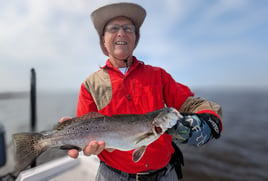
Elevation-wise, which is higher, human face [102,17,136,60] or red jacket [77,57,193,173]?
human face [102,17,136,60]

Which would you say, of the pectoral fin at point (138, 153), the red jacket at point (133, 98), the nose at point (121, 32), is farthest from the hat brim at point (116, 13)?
the pectoral fin at point (138, 153)

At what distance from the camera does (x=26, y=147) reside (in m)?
2.66

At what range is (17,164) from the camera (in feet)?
8.25

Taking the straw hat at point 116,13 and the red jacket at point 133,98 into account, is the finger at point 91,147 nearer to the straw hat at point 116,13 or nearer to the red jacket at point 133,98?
the red jacket at point 133,98

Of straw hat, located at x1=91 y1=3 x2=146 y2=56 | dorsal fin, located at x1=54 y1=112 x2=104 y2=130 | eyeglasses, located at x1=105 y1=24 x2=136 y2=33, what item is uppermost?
straw hat, located at x1=91 y1=3 x2=146 y2=56

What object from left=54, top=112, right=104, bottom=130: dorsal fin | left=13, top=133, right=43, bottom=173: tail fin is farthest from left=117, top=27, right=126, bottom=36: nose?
left=13, top=133, right=43, bottom=173: tail fin

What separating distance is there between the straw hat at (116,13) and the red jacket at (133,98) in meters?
0.97

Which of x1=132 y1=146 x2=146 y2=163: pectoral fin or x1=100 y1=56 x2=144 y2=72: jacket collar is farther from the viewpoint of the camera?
x1=100 y1=56 x2=144 y2=72: jacket collar

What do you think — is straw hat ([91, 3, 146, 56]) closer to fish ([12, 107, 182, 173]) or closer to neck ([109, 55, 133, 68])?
neck ([109, 55, 133, 68])

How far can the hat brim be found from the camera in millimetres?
3254

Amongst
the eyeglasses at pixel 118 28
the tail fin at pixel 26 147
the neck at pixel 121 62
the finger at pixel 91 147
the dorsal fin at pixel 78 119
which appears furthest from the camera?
the neck at pixel 121 62

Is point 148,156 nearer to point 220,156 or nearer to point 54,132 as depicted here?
point 54,132

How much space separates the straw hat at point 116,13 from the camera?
3.25 m

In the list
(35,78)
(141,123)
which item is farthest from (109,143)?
(35,78)
